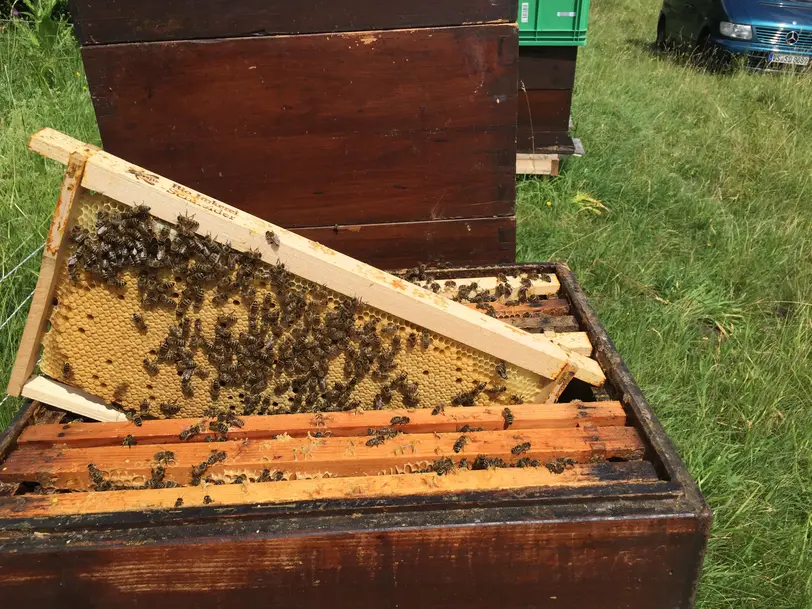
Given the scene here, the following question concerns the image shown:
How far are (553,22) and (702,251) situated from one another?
2.28m

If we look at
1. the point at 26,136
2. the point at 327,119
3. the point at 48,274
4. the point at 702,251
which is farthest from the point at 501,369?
the point at 26,136

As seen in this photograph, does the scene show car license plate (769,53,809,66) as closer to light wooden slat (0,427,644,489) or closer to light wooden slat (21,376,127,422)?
light wooden slat (0,427,644,489)

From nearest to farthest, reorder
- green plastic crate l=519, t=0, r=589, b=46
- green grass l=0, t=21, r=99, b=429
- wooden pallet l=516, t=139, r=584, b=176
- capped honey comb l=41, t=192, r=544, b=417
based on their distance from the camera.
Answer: capped honey comb l=41, t=192, r=544, b=417 < green grass l=0, t=21, r=99, b=429 < green plastic crate l=519, t=0, r=589, b=46 < wooden pallet l=516, t=139, r=584, b=176

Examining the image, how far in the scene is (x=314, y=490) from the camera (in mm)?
1718

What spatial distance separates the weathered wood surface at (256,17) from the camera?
2359 mm

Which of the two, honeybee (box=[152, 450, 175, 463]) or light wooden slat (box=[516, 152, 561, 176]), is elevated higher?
honeybee (box=[152, 450, 175, 463])

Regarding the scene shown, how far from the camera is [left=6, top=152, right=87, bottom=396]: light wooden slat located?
A: 5.98 feet

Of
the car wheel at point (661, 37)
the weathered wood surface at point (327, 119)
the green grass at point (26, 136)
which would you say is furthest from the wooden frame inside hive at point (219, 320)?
the car wheel at point (661, 37)

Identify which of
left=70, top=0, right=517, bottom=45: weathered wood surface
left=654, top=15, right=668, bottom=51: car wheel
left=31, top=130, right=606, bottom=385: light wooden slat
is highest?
left=70, top=0, right=517, bottom=45: weathered wood surface

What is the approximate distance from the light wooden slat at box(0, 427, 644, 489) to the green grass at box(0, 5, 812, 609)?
110 cm

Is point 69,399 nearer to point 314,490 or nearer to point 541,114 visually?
point 314,490

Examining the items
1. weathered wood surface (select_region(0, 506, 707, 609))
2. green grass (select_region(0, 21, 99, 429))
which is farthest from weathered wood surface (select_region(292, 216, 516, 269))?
green grass (select_region(0, 21, 99, 429))

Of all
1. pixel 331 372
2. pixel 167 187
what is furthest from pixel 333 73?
pixel 331 372

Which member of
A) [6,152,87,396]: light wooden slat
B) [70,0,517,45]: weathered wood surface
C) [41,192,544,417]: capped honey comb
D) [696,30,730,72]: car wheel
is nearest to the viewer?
[6,152,87,396]: light wooden slat
